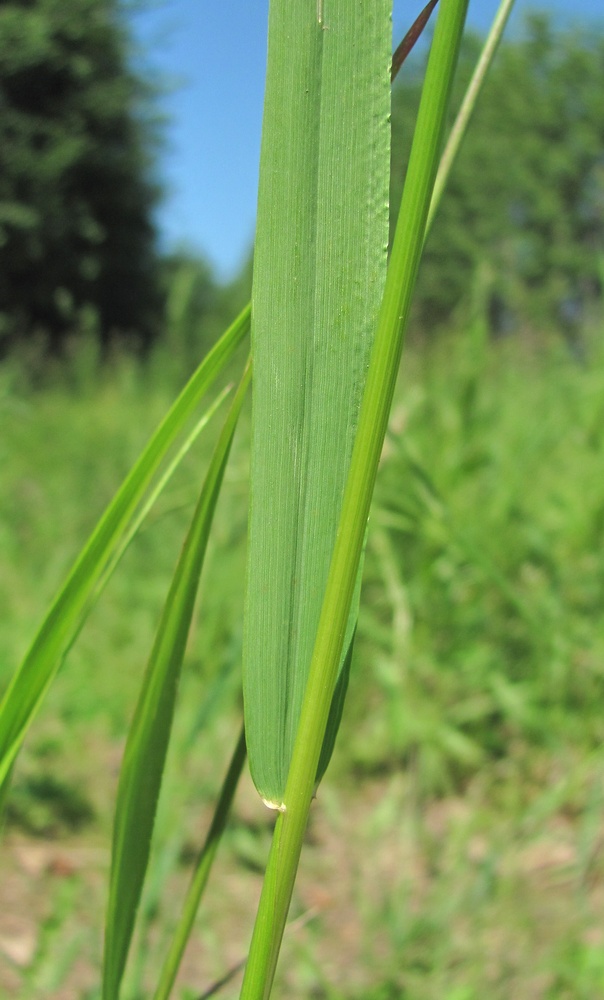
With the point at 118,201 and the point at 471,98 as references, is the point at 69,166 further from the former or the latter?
the point at 471,98

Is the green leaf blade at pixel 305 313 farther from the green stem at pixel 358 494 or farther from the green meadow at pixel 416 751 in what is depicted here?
the green meadow at pixel 416 751

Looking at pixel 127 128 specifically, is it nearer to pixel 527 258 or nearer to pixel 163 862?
pixel 527 258

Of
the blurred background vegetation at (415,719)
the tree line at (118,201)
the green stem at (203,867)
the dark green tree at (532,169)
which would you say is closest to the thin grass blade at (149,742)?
the green stem at (203,867)

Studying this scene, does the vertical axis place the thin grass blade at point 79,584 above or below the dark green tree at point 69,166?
below

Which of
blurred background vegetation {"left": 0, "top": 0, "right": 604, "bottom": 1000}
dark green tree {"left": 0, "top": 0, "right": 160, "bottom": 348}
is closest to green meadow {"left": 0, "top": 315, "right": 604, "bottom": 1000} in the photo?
blurred background vegetation {"left": 0, "top": 0, "right": 604, "bottom": 1000}

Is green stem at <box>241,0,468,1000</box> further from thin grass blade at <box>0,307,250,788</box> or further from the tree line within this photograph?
the tree line

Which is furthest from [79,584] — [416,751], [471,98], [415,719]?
[416,751]

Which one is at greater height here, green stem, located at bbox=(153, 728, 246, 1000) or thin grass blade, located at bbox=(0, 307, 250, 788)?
thin grass blade, located at bbox=(0, 307, 250, 788)
